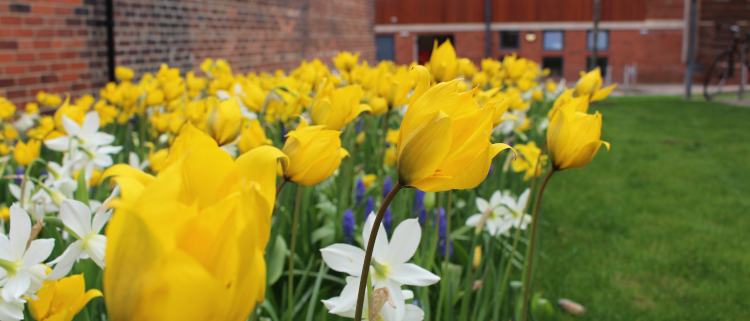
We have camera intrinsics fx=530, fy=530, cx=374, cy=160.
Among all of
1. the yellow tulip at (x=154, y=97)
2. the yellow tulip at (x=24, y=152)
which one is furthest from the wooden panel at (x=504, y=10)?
the yellow tulip at (x=24, y=152)

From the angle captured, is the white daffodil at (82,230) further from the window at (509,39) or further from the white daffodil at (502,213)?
the window at (509,39)

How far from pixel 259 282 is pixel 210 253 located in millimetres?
37

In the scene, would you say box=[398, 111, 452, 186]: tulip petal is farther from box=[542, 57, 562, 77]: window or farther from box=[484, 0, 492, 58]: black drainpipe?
box=[542, 57, 562, 77]: window

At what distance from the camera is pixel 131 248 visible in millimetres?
299

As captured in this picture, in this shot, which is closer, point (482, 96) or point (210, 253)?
point (210, 253)

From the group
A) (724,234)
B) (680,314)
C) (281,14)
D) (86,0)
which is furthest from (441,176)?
(281,14)

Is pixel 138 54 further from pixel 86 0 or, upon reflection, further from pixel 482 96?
pixel 482 96

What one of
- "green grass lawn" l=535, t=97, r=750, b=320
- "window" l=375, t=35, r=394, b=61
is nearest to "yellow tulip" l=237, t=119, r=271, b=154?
"green grass lawn" l=535, t=97, r=750, b=320

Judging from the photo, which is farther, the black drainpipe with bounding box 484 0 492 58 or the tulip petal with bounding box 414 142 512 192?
the black drainpipe with bounding box 484 0 492 58

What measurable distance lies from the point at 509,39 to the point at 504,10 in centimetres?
116

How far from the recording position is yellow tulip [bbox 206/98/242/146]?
98 cm

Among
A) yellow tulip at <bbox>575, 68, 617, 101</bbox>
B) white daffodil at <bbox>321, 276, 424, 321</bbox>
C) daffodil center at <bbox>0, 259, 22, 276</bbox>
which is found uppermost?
yellow tulip at <bbox>575, 68, 617, 101</bbox>

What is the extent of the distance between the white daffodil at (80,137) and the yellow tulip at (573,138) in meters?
1.21

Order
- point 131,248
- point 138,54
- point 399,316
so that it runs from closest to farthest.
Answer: point 131,248, point 399,316, point 138,54
